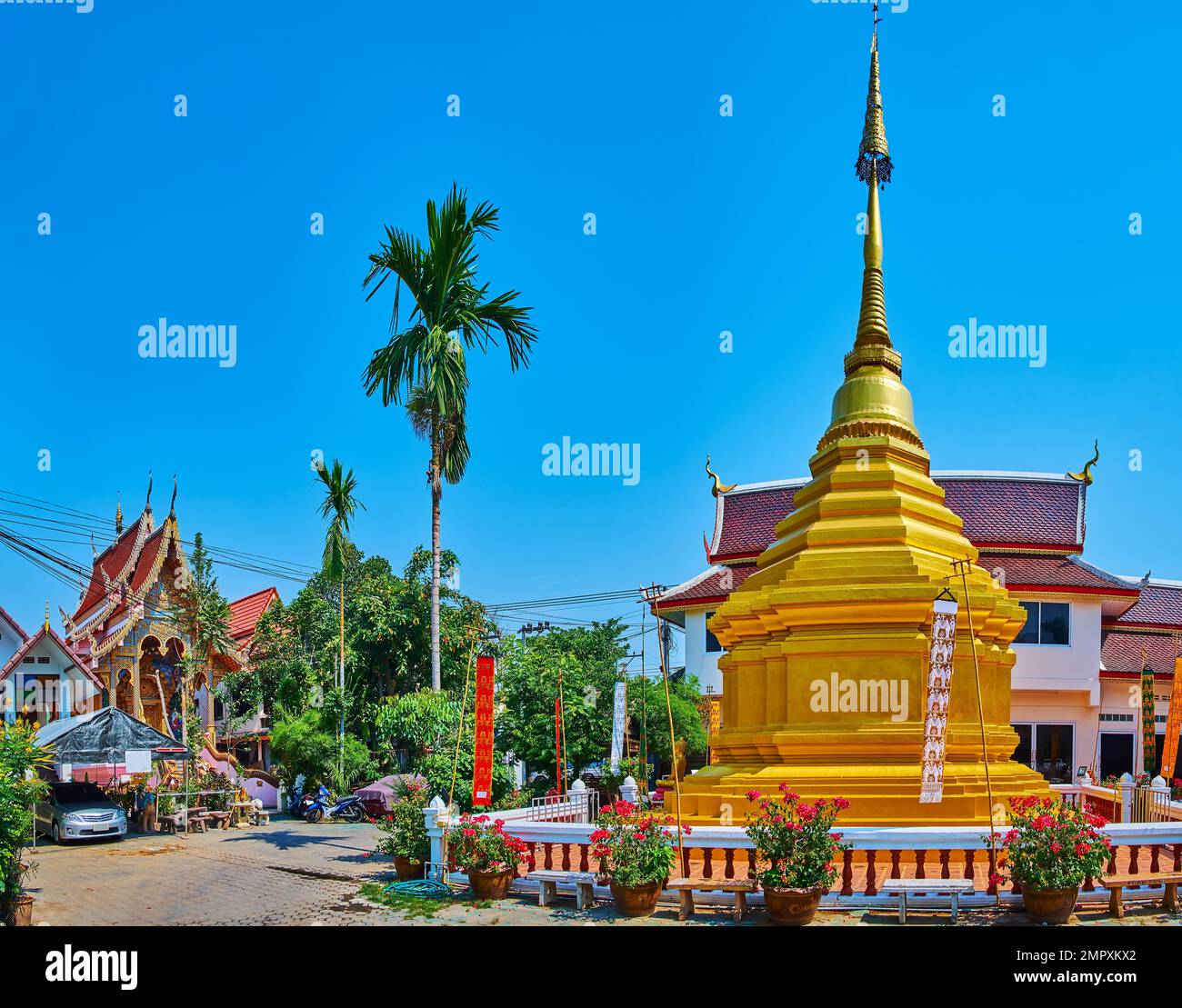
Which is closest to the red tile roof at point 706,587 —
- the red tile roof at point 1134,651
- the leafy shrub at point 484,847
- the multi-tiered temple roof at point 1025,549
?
the multi-tiered temple roof at point 1025,549

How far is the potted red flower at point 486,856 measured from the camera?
37.2 ft

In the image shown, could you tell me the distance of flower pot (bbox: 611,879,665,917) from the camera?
10336 mm

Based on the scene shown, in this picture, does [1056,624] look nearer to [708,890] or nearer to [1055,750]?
[1055,750]

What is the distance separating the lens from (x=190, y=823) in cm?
2028

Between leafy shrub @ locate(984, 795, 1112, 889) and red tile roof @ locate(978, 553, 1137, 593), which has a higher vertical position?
red tile roof @ locate(978, 553, 1137, 593)

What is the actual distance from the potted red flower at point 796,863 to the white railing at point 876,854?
451 millimetres

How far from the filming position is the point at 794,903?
9844mm

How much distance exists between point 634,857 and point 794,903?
169cm

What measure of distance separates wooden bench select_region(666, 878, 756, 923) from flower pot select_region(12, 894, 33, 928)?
6942mm

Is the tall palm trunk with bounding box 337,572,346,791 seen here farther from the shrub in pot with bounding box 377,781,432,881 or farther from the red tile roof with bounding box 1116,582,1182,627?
the red tile roof with bounding box 1116,582,1182,627

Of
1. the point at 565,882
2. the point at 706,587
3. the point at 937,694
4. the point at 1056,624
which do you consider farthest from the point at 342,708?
the point at 1056,624

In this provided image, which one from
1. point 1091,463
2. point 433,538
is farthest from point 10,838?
point 1091,463


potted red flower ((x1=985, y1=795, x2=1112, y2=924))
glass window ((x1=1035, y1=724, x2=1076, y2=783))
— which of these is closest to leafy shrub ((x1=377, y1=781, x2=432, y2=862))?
potted red flower ((x1=985, y1=795, x2=1112, y2=924))
